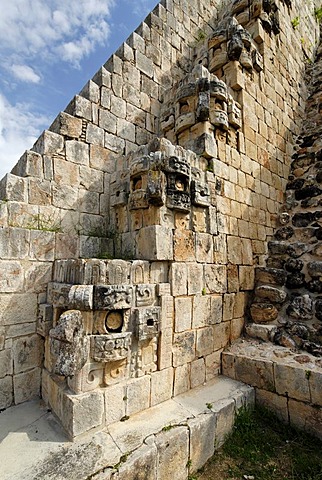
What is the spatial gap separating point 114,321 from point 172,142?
129 inches

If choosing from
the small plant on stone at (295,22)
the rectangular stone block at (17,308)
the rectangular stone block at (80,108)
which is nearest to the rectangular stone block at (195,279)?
the rectangular stone block at (17,308)

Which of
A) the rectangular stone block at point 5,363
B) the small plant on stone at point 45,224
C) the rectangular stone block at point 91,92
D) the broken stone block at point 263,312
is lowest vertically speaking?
the rectangular stone block at point 5,363

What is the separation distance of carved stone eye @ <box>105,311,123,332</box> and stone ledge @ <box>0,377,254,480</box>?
925 mm

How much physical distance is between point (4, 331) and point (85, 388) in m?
1.29

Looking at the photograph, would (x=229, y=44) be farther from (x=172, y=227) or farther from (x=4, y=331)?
(x=4, y=331)

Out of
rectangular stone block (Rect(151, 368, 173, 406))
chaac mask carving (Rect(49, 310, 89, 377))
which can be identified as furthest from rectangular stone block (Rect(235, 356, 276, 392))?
chaac mask carving (Rect(49, 310, 89, 377))

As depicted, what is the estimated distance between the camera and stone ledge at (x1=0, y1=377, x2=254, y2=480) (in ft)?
6.89

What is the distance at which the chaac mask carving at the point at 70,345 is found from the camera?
2357 mm

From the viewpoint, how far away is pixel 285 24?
666cm

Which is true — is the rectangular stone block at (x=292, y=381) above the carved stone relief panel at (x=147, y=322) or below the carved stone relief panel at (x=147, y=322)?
below

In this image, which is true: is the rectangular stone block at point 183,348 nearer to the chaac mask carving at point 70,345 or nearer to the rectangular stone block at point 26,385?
the chaac mask carving at point 70,345

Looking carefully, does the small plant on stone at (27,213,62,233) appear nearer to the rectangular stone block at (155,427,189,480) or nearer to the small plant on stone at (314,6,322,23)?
the rectangular stone block at (155,427,189,480)

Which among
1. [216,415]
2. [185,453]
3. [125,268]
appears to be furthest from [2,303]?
[216,415]

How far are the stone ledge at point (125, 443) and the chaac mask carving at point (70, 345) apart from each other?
2.11ft
